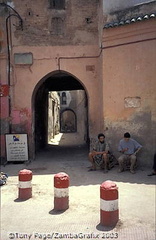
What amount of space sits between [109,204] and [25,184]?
234 centimetres

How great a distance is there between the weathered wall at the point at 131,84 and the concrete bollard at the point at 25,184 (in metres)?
3.89

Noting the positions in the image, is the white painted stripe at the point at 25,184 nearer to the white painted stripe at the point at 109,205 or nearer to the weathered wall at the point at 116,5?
the white painted stripe at the point at 109,205

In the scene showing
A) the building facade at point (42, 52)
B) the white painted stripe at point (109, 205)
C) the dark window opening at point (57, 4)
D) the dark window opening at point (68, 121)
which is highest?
the dark window opening at point (57, 4)

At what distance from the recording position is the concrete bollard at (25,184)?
6.34 metres

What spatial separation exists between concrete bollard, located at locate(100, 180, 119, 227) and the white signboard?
21.2 feet

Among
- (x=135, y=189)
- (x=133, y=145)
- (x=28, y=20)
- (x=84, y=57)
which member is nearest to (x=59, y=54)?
(x=84, y=57)

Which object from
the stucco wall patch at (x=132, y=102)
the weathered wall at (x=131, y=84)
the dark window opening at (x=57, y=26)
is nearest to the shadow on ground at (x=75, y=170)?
the weathered wall at (x=131, y=84)

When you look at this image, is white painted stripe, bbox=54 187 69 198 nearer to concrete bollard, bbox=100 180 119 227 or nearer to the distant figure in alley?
concrete bollard, bbox=100 180 119 227

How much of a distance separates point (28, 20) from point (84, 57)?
2463mm

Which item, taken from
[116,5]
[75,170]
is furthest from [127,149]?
[116,5]

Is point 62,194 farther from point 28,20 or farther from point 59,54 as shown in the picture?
point 28,20

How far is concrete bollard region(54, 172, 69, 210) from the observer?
5.55 metres

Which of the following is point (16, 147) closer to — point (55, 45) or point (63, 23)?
point (55, 45)

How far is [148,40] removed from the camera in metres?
8.96
